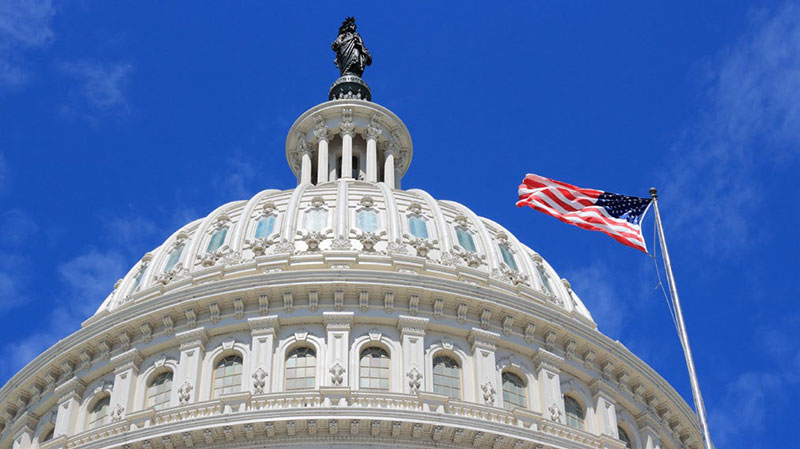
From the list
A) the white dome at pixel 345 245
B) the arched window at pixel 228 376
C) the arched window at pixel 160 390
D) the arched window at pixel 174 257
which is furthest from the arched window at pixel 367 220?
the arched window at pixel 160 390

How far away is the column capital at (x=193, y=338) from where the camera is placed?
56.6m

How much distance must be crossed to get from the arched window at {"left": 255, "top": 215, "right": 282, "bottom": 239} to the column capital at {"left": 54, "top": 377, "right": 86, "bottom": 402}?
10.3 m

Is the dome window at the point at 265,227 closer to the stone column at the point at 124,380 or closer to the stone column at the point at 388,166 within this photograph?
the stone column at the point at 124,380

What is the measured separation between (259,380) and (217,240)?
1242 centimetres

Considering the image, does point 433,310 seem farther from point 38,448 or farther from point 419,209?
point 38,448

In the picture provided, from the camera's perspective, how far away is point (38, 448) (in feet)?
190

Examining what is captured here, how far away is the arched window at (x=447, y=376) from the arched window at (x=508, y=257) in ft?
30.4

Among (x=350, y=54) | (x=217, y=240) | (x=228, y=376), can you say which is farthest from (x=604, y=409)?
(x=350, y=54)

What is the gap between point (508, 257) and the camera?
65.6 metres

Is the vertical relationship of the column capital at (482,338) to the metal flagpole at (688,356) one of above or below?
above

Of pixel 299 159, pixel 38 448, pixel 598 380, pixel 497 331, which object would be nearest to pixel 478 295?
pixel 497 331

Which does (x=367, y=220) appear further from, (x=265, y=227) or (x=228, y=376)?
(x=228, y=376)

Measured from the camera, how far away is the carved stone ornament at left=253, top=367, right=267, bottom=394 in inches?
2108

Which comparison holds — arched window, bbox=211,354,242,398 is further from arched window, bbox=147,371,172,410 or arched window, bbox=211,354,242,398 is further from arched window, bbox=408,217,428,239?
arched window, bbox=408,217,428,239
